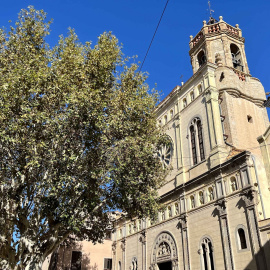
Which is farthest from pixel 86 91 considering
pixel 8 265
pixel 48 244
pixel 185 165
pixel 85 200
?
pixel 185 165

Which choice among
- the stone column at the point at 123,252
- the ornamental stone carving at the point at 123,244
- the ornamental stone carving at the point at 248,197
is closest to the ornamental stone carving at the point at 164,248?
the stone column at the point at 123,252

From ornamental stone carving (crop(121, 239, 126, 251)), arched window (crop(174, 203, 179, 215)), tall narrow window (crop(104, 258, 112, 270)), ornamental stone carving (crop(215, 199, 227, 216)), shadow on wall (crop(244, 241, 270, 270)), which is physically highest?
arched window (crop(174, 203, 179, 215))

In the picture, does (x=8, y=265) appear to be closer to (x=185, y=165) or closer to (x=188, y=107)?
(x=185, y=165)

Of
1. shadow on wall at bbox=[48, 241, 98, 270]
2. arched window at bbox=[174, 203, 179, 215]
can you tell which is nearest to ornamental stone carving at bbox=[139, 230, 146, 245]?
arched window at bbox=[174, 203, 179, 215]

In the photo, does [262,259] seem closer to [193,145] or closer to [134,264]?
[193,145]

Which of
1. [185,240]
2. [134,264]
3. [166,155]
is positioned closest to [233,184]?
[185,240]

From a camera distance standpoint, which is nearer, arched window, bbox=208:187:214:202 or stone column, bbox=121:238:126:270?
arched window, bbox=208:187:214:202

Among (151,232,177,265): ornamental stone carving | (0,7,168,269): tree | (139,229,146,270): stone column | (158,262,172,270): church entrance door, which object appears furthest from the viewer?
(139,229,146,270): stone column

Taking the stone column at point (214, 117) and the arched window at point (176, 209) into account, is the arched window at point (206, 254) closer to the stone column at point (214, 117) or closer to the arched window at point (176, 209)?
the arched window at point (176, 209)

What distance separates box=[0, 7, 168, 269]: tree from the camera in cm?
1191

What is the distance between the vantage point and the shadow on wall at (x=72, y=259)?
31.2m

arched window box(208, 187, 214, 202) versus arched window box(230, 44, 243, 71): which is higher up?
arched window box(230, 44, 243, 71)

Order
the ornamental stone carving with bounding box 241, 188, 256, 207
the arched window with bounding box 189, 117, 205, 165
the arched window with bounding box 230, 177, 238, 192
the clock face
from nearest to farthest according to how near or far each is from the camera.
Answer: the ornamental stone carving with bounding box 241, 188, 256, 207 → the arched window with bounding box 230, 177, 238, 192 → the arched window with bounding box 189, 117, 205, 165 → the clock face

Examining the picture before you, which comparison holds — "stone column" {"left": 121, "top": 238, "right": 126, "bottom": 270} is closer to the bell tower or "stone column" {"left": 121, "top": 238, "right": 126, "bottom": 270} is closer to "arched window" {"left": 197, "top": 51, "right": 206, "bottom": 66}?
the bell tower
